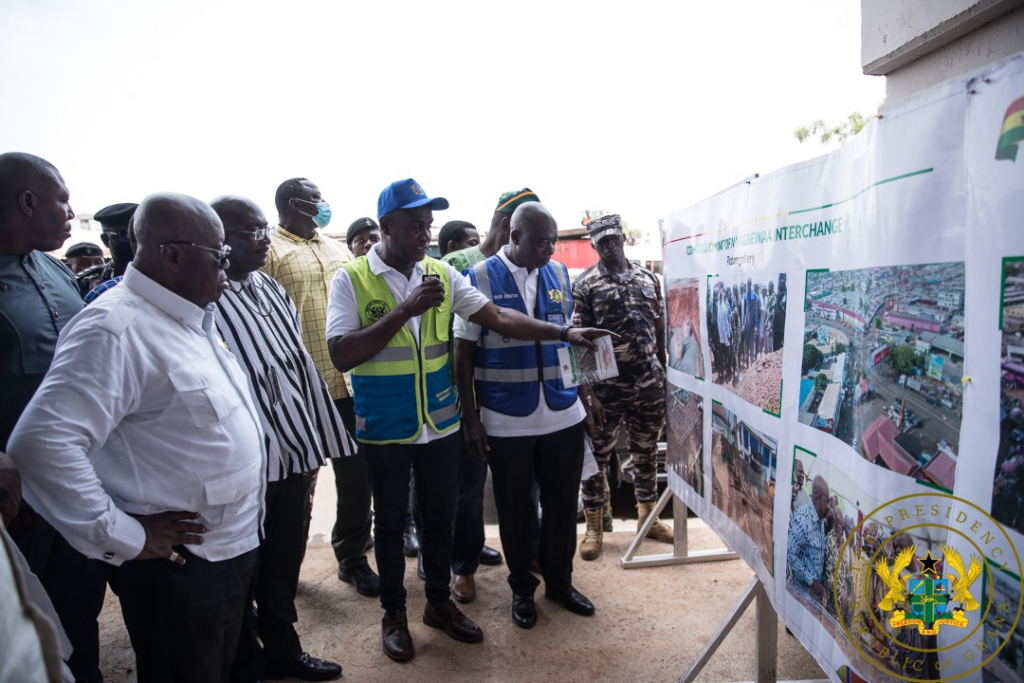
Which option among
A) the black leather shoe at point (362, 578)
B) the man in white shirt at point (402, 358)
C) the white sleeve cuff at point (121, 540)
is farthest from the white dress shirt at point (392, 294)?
the black leather shoe at point (362, 578)

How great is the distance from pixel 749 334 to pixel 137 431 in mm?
2052

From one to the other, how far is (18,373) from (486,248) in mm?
2589

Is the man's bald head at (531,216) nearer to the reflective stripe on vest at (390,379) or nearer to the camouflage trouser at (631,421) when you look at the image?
the reflective stripe on vest at (390,379)

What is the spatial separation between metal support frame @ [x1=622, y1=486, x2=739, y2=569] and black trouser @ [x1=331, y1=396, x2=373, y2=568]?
5.61ft

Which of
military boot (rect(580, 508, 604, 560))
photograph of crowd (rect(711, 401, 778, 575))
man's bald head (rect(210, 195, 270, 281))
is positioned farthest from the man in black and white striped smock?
military boot (rect(580, 508, 604, 560))

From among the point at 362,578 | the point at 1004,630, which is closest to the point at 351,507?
the point at 362,578

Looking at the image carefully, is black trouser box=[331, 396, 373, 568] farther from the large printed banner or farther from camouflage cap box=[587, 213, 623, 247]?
the large printed banner

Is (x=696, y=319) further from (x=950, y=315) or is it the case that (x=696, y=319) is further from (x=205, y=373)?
(x=205, y=373)

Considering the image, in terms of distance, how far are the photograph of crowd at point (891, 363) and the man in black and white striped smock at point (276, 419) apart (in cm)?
197

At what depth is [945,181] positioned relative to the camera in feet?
4.28

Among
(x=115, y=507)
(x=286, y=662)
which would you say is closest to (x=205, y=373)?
(x=115, y=507)

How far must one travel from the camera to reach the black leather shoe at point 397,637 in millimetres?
2914

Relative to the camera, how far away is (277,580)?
2.70 metres

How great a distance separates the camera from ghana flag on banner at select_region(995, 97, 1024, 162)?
1.12m
